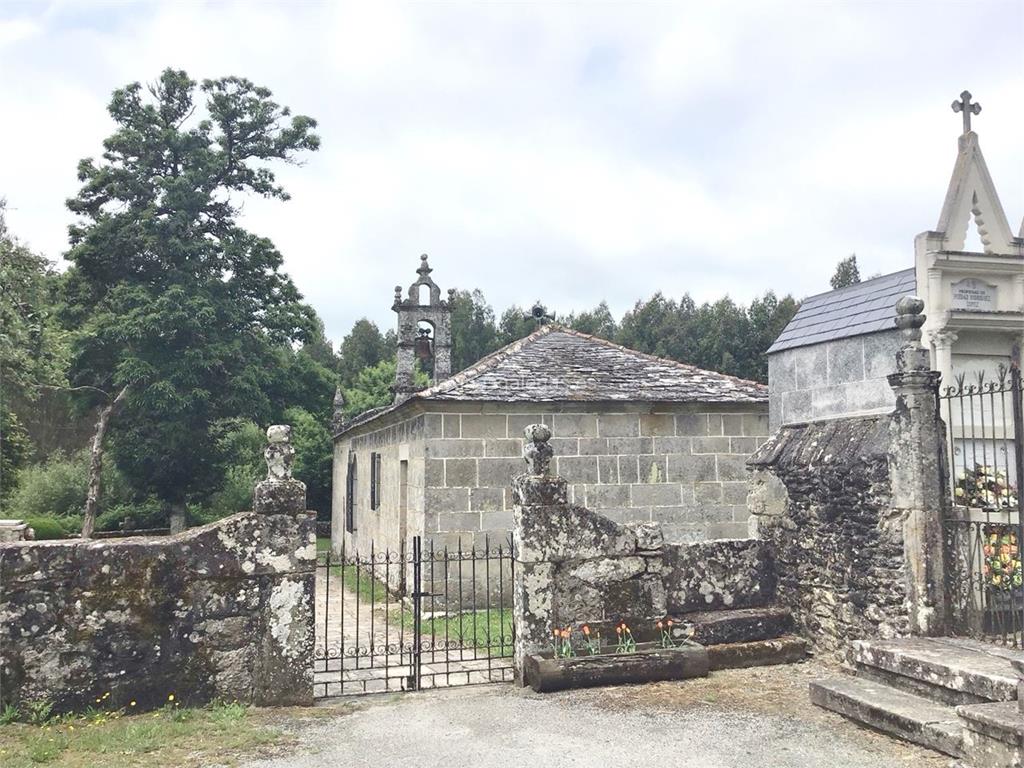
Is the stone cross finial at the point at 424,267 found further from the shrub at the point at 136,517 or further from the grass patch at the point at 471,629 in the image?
the shrub at the point at 136,517

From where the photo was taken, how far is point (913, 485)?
6781mm

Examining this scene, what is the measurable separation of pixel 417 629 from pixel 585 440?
20.9 ft

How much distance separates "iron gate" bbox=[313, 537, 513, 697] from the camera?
23.8 feet

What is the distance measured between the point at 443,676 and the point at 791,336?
5287 mm

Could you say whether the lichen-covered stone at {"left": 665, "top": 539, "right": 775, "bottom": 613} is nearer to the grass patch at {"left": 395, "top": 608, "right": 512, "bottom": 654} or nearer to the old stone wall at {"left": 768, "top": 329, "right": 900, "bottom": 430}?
the old stone wall at {"left": 768, "top": 329, "right": 900, "bottom": 430}

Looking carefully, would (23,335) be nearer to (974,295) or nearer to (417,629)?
(417,629)

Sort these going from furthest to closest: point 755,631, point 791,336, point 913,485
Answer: point 791,336
point 755,631
point 913,485

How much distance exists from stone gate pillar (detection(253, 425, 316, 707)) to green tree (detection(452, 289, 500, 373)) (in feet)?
155

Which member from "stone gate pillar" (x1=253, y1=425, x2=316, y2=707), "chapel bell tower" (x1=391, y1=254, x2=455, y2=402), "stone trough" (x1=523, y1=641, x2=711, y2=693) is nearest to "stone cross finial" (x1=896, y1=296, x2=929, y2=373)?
"stone trough" (x1=523, y1=641, x2=711, y2=693)

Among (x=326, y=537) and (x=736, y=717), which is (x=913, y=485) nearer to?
(x=736, y=717)

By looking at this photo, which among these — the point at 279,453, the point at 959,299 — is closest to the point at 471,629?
the point at 279,453

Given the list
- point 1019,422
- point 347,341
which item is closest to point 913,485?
point 1019,422

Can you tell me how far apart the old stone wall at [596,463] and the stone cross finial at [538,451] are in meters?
4.85

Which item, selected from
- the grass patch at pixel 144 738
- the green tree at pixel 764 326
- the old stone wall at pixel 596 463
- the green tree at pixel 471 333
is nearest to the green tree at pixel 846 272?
the green tree at pixel 764 326
